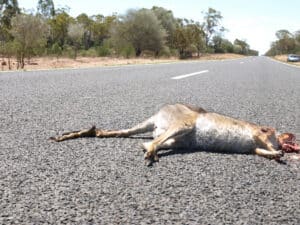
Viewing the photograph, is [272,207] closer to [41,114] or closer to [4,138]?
[4,138]

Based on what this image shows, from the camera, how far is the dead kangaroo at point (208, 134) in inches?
146

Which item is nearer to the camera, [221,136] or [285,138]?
[221,136]

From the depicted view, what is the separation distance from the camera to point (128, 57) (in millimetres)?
46531

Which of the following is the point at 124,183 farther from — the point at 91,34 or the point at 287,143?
the point at 91,34

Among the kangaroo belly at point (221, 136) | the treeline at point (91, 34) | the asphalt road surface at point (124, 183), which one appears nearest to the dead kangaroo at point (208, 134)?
the kangaroo belly at point (221, 136)

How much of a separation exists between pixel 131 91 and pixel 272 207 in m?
6.05

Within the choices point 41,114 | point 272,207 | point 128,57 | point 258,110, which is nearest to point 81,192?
point 272,207

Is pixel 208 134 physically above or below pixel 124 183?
above

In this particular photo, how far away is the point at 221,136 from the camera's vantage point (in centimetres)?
384

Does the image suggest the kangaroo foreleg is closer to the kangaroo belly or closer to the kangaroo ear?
the kangaroo belly

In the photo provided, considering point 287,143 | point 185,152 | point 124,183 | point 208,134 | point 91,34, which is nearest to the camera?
point 124,183

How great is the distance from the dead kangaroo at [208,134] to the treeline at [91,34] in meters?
19.7

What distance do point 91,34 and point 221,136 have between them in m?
93.8

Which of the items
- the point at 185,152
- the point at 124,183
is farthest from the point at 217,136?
the point at 124,183
